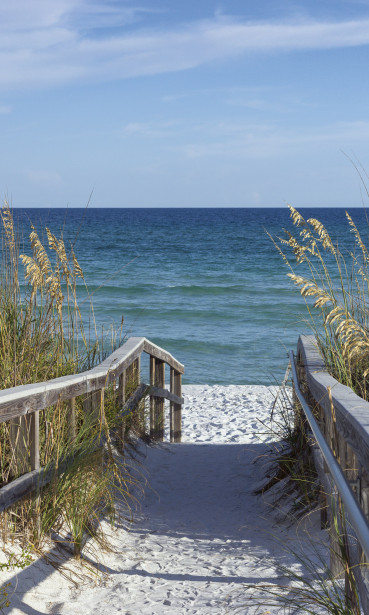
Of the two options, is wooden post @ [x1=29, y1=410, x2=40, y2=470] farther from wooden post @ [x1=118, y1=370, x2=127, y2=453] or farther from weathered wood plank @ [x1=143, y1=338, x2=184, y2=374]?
weathered wood plank @ [x1=143, y1=338, x2=184, y2=374]

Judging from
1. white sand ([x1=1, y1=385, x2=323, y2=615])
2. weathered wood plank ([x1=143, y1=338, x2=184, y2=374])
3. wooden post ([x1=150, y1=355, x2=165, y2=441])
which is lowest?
white sand ([x1=1, y1=385, x2=323, y2=615])

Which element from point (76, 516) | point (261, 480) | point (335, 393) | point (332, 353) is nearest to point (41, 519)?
point (76, 516)

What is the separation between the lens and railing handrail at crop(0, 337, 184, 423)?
114 inches

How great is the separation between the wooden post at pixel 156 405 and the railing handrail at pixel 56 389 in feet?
5.03

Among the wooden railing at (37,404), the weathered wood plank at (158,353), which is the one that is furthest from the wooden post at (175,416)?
the wooden railing at (37,404)

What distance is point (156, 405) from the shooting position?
6.73 metres

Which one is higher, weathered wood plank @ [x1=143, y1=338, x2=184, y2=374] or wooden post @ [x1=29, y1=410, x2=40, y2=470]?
weathered wood plank @ [x1=143, y1=338, x2=184, y2=374]

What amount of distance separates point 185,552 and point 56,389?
1.20 m

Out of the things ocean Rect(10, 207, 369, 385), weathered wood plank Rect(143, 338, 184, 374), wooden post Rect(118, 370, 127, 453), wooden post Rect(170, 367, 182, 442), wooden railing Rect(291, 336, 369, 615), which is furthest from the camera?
ocean Rect(10, 207, 369, 385)

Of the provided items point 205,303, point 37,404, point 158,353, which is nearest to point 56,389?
point 37,404

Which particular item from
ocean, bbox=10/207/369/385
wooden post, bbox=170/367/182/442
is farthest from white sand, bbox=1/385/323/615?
wooden post, bbox=170/367/182/442

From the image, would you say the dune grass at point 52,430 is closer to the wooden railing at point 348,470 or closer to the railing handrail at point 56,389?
the railing handrail at point 56,389

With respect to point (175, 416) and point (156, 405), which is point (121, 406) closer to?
point (156, 405)

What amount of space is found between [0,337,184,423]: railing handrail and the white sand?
726mm
